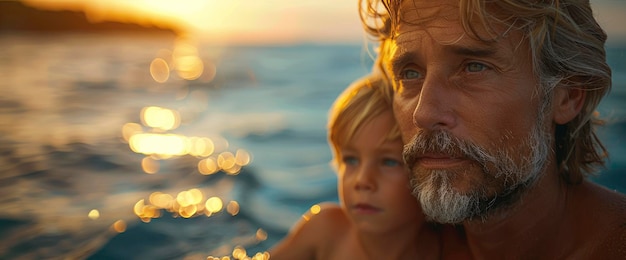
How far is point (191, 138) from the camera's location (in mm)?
9477

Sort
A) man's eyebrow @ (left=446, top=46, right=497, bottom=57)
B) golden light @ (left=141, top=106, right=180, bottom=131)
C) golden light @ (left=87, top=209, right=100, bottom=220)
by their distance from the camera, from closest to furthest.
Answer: man's eyebrow @ (left=446, top=46, right=497, bottom=57), golden light @ (left=87, top=209, right=100, bottom=220), golden light @ (left=141, top=106, right=180, bottom=131)

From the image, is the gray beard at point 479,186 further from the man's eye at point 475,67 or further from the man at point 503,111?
the man's eye at point 475,67

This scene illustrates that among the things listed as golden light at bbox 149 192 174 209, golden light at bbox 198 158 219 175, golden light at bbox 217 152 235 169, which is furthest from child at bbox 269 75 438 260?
golden light at bbox 217 152 235 169

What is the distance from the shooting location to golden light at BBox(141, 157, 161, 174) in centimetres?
688

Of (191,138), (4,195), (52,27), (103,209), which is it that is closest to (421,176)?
(103,209)

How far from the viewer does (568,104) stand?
2795mm

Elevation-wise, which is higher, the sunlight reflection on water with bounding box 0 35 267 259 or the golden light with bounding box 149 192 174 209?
the sunlight reflection on water with bounding box 0 35 267 259

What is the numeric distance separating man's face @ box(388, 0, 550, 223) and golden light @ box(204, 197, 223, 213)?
3.33m

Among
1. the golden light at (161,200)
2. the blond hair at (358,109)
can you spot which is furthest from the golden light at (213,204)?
the blond hair at (358,109)

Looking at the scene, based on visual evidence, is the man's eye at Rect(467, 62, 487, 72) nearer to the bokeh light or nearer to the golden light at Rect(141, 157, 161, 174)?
the bokeh light

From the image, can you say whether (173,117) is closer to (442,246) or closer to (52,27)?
(442,246)

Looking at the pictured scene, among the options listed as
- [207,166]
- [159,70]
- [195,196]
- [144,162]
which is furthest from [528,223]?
[159,70]

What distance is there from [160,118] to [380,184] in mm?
8413

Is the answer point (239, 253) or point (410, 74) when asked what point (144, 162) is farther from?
point (410, 74)
